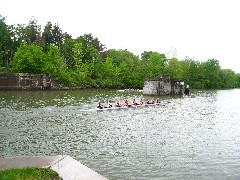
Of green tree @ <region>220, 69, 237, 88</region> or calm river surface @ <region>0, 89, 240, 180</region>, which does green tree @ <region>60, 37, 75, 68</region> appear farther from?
green tree @ <region>220, 69, 237, 88</region>

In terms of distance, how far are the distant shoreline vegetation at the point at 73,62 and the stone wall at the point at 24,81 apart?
530 centimetres

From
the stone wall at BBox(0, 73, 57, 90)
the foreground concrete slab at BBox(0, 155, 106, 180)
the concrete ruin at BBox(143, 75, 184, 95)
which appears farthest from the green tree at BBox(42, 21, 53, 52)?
the foreground concrete slab at BBox(0, 155, 106, 180)

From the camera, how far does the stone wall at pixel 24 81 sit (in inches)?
2572

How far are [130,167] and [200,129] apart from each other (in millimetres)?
13188

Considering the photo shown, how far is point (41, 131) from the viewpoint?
23094 mm

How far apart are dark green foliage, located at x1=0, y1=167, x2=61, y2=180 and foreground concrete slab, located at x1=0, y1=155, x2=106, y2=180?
0.61 m

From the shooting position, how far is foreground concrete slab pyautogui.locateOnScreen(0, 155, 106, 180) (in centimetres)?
1200

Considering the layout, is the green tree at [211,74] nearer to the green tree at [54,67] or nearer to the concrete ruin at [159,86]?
the concrete ruin at [159,86]

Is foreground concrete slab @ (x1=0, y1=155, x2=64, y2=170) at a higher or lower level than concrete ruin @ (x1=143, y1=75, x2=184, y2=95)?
lower

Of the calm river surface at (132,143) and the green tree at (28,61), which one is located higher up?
the green tree at (28,61)

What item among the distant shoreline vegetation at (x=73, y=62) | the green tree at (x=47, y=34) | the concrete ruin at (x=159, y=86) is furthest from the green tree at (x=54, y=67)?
the concrete ruin at (x=159, y=86)

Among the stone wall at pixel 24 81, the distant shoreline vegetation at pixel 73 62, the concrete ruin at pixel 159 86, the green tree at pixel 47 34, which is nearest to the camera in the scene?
the stone wall at pixel 24 81

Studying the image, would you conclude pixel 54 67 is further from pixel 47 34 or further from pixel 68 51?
pixel 47 34

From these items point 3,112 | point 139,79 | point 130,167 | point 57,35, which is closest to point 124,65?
point 139,79
